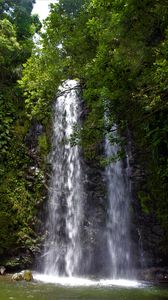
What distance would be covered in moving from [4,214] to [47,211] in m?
1.65

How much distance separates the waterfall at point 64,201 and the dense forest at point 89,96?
1.45 ft

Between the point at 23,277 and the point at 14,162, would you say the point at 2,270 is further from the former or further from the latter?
the point at 14,162

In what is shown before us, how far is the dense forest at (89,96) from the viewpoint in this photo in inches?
269

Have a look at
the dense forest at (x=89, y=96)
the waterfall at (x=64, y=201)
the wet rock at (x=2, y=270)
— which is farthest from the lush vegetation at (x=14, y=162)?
the waterfall at (x=64, y=201)

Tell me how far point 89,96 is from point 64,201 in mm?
7070

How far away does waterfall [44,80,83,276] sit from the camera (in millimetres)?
13324

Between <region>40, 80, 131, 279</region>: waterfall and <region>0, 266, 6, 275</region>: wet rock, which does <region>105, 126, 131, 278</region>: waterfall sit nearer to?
<region>40, 80, 131, 279</region>: waterfall

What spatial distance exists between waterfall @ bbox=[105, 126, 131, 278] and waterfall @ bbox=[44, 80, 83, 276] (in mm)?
1130

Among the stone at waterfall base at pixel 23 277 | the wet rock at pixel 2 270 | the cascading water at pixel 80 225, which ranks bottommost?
the stone at waterfall base at pixel 23 277

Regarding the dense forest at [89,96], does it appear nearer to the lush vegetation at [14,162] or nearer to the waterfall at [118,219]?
the lush vegetation at [14,162]

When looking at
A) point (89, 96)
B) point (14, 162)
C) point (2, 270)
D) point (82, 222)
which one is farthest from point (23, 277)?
point (89, 96)

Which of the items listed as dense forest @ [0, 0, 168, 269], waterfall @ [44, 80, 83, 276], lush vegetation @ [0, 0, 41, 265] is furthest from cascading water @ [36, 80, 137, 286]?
lush vegetation @ [0, 0, 41, 265]

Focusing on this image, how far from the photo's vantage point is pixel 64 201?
571 inches

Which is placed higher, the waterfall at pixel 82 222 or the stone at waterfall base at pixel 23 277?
the waterfall at pixel 82 222
